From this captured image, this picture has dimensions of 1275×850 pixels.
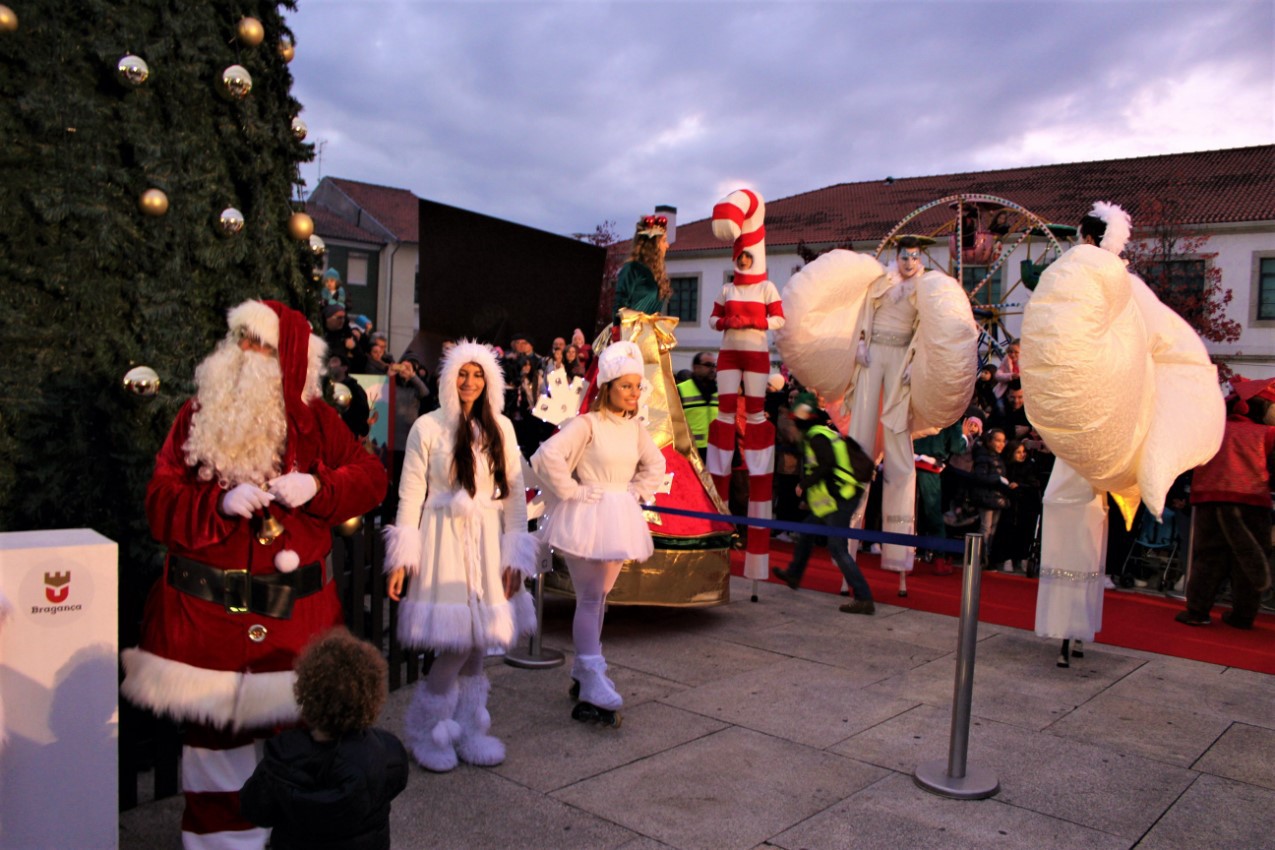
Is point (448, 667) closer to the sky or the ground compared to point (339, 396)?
closer to the ground

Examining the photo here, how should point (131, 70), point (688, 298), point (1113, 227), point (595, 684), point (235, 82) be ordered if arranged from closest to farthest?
point (131, 70) < point (235, 82) < point (595, 684) < point (1113, 227) < point (688, 298)

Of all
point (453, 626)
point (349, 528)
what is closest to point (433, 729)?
point (453, 626)

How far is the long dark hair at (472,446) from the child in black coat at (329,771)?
1571mm

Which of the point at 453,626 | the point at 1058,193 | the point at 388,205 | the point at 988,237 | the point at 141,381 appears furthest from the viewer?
the point at 388,205

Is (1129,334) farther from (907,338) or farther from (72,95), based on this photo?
(72,95)

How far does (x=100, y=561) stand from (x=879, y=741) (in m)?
3.37

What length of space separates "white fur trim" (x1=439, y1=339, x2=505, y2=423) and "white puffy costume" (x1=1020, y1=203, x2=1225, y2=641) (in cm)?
288

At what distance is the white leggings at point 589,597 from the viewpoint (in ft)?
15.7

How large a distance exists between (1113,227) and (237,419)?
4.86 m

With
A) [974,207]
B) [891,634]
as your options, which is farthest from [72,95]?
[974,207]

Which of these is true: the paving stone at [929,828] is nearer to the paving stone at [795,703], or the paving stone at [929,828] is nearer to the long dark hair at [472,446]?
the paving stone at [795,703]

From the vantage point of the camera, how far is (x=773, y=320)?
7625 millimetres

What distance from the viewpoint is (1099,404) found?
17.1 ft

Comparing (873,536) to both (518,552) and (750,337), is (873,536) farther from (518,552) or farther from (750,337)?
(750,337)
